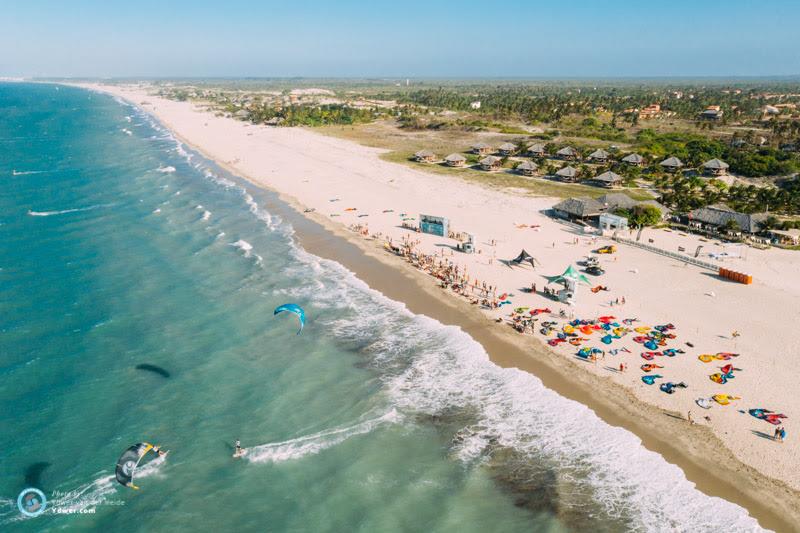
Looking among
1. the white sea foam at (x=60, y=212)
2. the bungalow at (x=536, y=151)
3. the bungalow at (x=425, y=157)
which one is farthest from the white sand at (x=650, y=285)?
the bungalow at (x=536, y=151)

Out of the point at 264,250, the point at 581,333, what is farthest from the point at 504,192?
the point at 581,333

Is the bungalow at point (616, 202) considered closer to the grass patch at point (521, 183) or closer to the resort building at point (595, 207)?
the resort building at point (595, 207)

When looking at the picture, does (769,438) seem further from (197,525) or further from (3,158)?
(3,158)

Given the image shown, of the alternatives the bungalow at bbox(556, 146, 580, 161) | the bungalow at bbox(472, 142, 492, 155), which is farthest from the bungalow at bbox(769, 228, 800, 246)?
the bungalow at bbox(472, 142, 492, 155)

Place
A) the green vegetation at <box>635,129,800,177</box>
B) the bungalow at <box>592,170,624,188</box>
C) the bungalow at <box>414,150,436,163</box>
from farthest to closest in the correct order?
the bungalow at <box>414,150,436,163</box> → the green vegetation at <box>635,129,800,177</box> → the bungalow at <box>592,170,624,188</box>

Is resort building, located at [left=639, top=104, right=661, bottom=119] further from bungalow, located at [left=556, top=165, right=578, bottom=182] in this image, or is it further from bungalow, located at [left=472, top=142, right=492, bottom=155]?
bungalow, located at [left=556, top=165, right=578, bottom=182]
